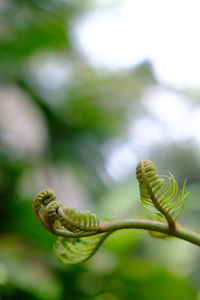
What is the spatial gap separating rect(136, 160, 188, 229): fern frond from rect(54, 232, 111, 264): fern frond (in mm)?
95

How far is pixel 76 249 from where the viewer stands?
65 cm

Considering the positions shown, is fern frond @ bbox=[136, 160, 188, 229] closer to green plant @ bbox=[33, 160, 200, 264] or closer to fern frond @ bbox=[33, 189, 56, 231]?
green plant @ bbox=[33, 160, 200, 264]

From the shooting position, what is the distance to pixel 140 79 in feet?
21.2

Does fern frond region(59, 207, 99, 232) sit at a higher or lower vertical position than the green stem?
lower

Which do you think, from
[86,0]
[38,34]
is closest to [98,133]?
[38,34]

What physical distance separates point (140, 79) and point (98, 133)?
12.0ft

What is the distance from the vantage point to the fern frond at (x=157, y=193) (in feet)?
1.82

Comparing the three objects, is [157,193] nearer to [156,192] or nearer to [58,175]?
[156,192]

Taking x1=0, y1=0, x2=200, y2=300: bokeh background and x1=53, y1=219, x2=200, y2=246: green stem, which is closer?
x1=53, y1=219, x2=200, y2=246: green stem

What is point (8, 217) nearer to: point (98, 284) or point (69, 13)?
point (98, 284)

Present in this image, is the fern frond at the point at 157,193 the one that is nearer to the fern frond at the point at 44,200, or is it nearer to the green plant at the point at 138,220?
the green plant at the point at 138,220

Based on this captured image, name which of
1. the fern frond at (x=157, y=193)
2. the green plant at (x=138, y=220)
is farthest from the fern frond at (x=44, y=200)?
the fern frond at (x=157, y=193)

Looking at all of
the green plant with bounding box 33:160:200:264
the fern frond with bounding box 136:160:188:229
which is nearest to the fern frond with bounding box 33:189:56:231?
the green plant with bounding box 33:160:200:264

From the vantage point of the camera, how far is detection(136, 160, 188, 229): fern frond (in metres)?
0.55
